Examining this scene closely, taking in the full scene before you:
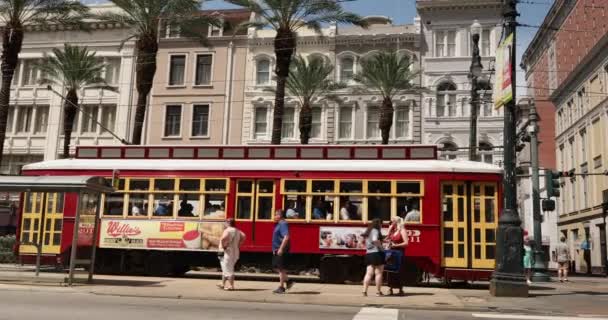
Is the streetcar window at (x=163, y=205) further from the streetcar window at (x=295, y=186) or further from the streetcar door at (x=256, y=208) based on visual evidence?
the streetcar window at (x=295, y=186)

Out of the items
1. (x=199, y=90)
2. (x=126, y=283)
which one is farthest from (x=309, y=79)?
(x=126, y=283)

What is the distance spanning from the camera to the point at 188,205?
1559cm

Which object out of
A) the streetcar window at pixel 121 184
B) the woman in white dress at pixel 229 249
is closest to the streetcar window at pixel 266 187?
the woman in white dress at pixel 229 249

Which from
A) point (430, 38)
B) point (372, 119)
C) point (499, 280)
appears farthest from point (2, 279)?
point (430, 38)

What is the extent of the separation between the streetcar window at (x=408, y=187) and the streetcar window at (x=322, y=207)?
1.72 metres

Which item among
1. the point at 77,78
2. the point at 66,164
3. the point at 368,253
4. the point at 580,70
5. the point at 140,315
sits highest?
the point at 580,70

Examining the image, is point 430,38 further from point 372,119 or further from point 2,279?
point 2,279

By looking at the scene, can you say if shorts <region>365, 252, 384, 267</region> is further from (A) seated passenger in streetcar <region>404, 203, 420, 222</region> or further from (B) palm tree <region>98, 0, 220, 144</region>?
(B) palm tree <region>98, 0, 220, 144</region>

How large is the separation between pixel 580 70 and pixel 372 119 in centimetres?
1394

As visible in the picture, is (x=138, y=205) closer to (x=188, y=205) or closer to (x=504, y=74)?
(x=188, y=205)

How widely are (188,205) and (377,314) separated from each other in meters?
7.59

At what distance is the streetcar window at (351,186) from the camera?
48.8ft

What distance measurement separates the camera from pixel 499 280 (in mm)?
12188

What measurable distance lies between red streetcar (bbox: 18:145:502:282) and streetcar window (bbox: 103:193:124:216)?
1.1 inches
